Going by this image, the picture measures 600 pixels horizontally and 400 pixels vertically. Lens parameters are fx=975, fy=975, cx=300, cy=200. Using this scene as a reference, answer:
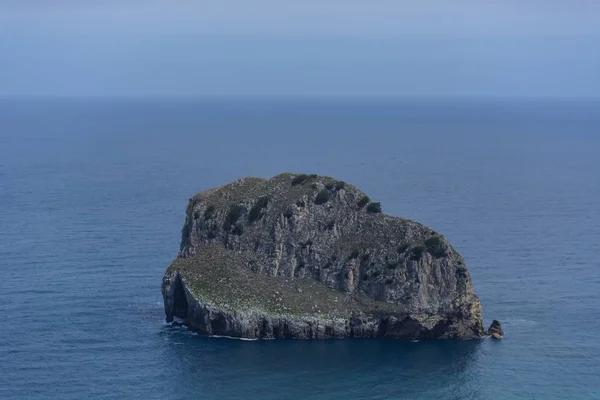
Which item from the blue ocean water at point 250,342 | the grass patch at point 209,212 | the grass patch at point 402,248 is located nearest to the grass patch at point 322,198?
the grass patch at point 402,248

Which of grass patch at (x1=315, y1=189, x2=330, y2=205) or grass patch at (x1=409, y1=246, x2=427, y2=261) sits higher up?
grass patch at (x1=315, y1=189, x2=330, y2=205)

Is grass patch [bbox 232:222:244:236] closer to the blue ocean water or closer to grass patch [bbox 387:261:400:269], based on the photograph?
the blue ocean water

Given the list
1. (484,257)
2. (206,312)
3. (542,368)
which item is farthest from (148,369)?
(484,257)

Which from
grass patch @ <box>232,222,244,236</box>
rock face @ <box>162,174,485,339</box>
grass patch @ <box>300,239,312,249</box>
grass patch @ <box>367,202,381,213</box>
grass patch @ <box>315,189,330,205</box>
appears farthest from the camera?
grass patch @ <box>315,189,330,205</box>

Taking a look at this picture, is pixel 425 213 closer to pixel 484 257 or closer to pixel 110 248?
pixel 484 257

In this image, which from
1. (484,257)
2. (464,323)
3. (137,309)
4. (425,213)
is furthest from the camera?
(425,213)

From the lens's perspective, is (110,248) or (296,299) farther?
(110,248)

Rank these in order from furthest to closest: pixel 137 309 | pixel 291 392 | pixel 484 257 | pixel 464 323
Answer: pixel 484 257
pixel 137 309
pixel 464 323
pixel 291 392

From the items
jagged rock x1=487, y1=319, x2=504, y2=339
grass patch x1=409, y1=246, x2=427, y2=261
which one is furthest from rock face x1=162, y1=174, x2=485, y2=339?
jagged rock x1=487, y1=319, x2=504, y2=339
